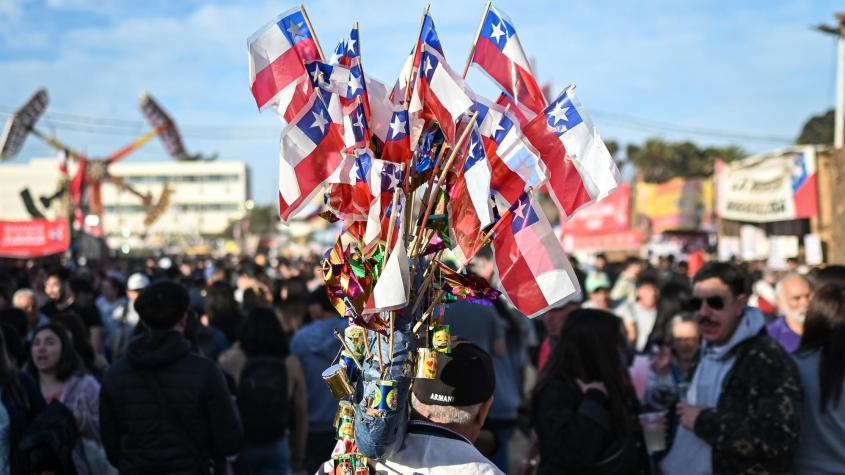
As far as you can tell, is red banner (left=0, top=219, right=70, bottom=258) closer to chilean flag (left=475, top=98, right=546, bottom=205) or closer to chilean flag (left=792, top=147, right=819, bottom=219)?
chilean flag (left=792, top=147, right=819, bottom=219)

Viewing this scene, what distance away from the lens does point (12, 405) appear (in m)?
4.29

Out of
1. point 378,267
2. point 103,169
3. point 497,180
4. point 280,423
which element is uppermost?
point 103,169

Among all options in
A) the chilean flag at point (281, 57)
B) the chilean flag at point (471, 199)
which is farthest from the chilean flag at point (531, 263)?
the chilean flag at point (281, 57)

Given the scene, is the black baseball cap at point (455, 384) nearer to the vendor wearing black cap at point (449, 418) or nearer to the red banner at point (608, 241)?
the vendor wearing black cap at point (449, 418)

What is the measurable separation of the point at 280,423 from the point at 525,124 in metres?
3.47

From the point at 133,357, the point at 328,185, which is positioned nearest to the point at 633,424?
the point at 328,185

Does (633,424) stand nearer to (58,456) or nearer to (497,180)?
(497,180)

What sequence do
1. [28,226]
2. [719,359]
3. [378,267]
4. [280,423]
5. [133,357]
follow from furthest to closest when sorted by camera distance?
[28,226], [280,423], [133,357], [719,359], [378,267]

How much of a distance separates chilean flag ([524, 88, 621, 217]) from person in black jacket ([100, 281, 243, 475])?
2.42 meters

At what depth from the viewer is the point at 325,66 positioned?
8.14ft

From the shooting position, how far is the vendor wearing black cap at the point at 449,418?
2.38 m

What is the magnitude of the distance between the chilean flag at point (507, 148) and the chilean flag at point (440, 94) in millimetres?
68

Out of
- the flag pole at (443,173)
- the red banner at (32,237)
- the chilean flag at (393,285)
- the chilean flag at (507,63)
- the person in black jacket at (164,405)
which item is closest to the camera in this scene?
the chilean flag at (393,285)

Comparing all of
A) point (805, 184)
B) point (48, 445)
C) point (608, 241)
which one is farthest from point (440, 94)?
point (608, 241)
